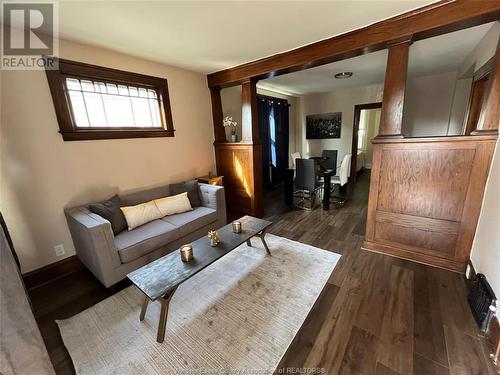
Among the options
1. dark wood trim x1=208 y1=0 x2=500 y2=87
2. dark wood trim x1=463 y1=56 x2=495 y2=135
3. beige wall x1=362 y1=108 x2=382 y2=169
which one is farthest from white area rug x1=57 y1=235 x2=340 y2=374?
beige wall x1=362 y1=108 x2=382 y2=169

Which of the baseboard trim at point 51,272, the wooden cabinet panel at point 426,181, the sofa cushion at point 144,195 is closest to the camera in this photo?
the wooden cabinet panel at point 426,181

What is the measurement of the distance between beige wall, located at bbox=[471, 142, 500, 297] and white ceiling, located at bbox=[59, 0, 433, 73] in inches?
60.8

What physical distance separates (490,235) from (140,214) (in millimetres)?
3166

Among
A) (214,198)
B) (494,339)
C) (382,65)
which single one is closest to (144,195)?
(214,198)

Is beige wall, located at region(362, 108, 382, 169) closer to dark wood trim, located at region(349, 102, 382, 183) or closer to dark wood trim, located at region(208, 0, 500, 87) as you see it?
dark wood trim, located at region(349, 102, 382, 183)

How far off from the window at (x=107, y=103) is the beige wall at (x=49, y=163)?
76mm

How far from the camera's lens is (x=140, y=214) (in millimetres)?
2355

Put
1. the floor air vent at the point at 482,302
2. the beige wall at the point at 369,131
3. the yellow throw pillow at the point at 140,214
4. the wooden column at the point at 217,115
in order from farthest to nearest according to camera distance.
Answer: the beige wall at the point at 369,131 < the wooden column at the point at 217,115 < the yellow throw pillow at the point at 140,214 < the floor air vent at the point at 482,302

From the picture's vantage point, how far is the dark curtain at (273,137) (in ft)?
15.7

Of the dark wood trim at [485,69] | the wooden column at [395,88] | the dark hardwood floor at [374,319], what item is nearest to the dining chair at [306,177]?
the dark hardwood floor at [374,319]

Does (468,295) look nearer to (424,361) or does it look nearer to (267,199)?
(424,361)

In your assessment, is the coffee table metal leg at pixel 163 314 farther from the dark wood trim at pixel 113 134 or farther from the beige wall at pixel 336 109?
the beige wall at pixel 336 109

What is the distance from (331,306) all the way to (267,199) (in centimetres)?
291

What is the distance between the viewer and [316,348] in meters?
1.36
